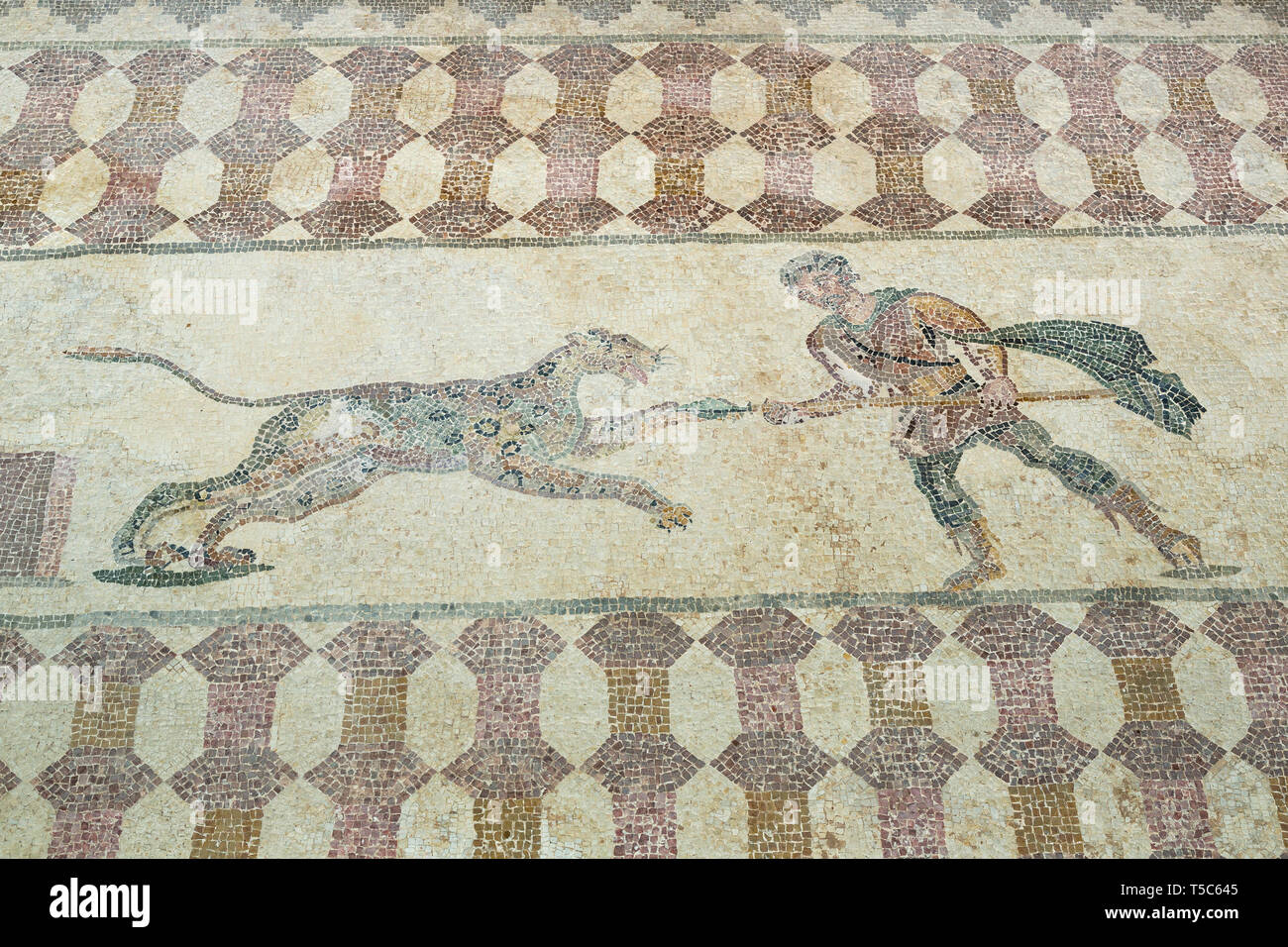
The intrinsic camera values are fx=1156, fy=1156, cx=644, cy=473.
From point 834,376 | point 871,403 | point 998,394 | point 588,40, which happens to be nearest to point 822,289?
point 834,376

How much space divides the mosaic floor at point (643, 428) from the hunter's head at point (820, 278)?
1.0 inches

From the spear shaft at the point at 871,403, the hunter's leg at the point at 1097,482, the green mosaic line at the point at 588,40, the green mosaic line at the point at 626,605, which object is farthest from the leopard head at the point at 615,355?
the green mosaic line at the point at 588,40

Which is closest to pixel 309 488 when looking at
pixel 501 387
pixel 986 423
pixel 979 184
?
pixel 501 387

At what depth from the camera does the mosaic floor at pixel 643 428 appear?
14.4 feet

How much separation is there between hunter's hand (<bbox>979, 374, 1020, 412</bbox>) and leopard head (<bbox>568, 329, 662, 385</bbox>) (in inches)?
59.0

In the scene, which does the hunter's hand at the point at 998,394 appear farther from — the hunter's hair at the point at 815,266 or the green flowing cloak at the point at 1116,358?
the hunter's hair at the point at 815,266

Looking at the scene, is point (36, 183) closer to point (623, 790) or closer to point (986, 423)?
point (623, 790)

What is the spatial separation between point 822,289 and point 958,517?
1359mm

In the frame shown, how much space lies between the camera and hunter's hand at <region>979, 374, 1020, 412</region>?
5.24 metres

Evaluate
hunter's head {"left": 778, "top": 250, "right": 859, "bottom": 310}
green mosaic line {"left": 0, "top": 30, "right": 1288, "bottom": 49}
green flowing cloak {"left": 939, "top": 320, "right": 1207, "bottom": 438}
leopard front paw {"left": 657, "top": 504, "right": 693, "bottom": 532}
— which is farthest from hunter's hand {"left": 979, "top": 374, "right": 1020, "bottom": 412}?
green mosaic line {"left": 0, "top": 30, "right": 1288, "bottom": 49}

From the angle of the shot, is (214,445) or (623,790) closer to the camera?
(623,790)

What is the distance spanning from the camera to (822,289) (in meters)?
5.62

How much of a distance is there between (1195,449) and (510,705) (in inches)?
126

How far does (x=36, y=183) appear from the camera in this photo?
6000 millimetres
